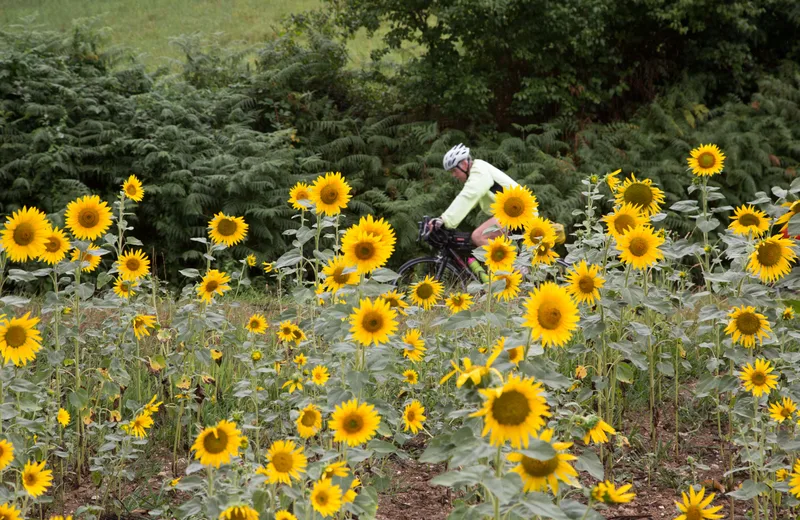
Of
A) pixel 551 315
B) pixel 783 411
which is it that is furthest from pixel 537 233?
pixel 551 315

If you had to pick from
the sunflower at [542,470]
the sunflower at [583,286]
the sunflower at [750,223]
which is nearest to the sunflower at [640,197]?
the sunflower at [750,223]

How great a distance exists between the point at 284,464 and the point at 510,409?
62cm

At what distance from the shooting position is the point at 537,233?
3.04 m

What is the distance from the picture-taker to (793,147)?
33.5ft

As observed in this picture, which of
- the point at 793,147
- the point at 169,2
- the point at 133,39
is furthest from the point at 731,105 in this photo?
the point at 169,2

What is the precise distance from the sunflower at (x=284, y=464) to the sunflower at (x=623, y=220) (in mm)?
1457

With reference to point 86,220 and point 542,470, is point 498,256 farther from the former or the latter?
point 86,220

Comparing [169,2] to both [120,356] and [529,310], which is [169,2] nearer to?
[120,356]

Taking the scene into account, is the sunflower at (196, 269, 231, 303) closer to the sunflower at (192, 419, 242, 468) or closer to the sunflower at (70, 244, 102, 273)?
the sunflower at (70, 244, 102, 273)

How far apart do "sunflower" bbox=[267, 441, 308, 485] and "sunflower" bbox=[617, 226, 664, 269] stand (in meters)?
1.39

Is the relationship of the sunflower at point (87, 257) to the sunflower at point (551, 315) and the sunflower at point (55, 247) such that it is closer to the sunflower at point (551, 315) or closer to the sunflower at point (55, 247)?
the sunflower at point (55, 247)

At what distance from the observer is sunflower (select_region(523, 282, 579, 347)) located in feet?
6.27

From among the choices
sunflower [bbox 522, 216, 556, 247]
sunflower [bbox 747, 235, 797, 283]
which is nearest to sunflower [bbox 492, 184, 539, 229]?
sunflower [bbox 522, 216, 556, 247]

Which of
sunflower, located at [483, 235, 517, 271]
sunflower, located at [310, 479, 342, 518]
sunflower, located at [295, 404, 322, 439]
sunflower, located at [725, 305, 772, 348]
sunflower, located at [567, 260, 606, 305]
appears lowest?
sunflower, located at [310, 479, 342, 518]
